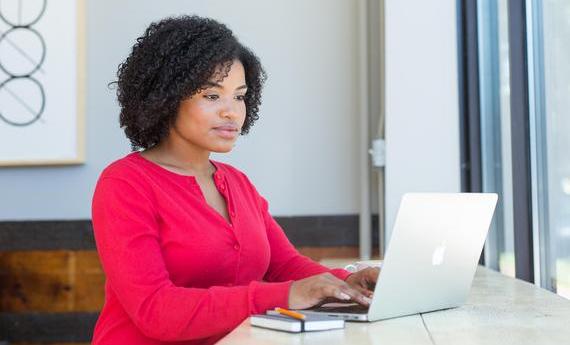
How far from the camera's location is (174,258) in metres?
1.58

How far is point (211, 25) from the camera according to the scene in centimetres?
181

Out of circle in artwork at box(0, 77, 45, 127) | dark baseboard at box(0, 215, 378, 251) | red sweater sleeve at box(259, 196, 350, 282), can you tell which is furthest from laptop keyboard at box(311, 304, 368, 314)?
circle in artwork at box(0, 77, 45, 127)

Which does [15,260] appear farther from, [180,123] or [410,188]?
[180,123]

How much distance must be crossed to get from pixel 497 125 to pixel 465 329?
143 cm

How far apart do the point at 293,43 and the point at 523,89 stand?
1.15 m

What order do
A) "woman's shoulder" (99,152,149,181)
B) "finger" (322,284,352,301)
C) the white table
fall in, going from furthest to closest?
"woman's shoulder" (99,152,149,181)
"finger" (322,284,352,301)
the white table

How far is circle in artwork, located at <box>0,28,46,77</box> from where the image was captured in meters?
3.28

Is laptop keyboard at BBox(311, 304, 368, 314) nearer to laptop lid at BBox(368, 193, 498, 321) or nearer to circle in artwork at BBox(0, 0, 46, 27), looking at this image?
laptop lid at BBox(368, 193, 498, 321)

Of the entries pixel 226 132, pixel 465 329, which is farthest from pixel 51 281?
pixel 465 329

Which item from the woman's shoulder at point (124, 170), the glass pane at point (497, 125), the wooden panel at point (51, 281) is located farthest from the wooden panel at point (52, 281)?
the woman's shoulder at point (124, 170)

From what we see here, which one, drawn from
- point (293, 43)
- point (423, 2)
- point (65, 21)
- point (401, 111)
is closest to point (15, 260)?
point (65, 21)

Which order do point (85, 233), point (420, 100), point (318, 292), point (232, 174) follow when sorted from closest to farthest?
point (318, 292)
point (232, 174)
point (420, 100)
point (85, 233)

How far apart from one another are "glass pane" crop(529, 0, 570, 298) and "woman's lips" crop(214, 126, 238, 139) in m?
0.76

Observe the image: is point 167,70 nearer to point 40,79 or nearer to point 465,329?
point 465,329
